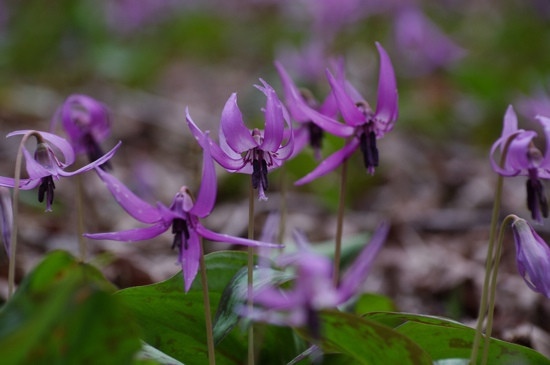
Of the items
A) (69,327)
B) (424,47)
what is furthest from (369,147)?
(424,47)

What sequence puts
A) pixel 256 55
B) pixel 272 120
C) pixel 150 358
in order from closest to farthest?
pixel 150 358 → pixel 272 120 → pixel 256 55

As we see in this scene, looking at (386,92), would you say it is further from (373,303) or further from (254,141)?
(373,303)

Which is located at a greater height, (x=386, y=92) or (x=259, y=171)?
A: (x=386, y=92)

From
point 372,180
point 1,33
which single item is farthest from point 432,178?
point 1,33

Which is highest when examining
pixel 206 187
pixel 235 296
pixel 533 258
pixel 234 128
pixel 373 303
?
pixel 234 128

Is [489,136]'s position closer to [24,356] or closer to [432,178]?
[432,178]

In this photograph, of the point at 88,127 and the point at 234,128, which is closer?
the point at 234,128

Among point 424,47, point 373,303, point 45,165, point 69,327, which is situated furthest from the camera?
point 424,47

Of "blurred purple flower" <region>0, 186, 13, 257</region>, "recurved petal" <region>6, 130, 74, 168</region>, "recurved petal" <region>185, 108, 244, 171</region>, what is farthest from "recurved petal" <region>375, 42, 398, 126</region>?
"blurred purple flower" <region>0, 186, 13, 257</region>
